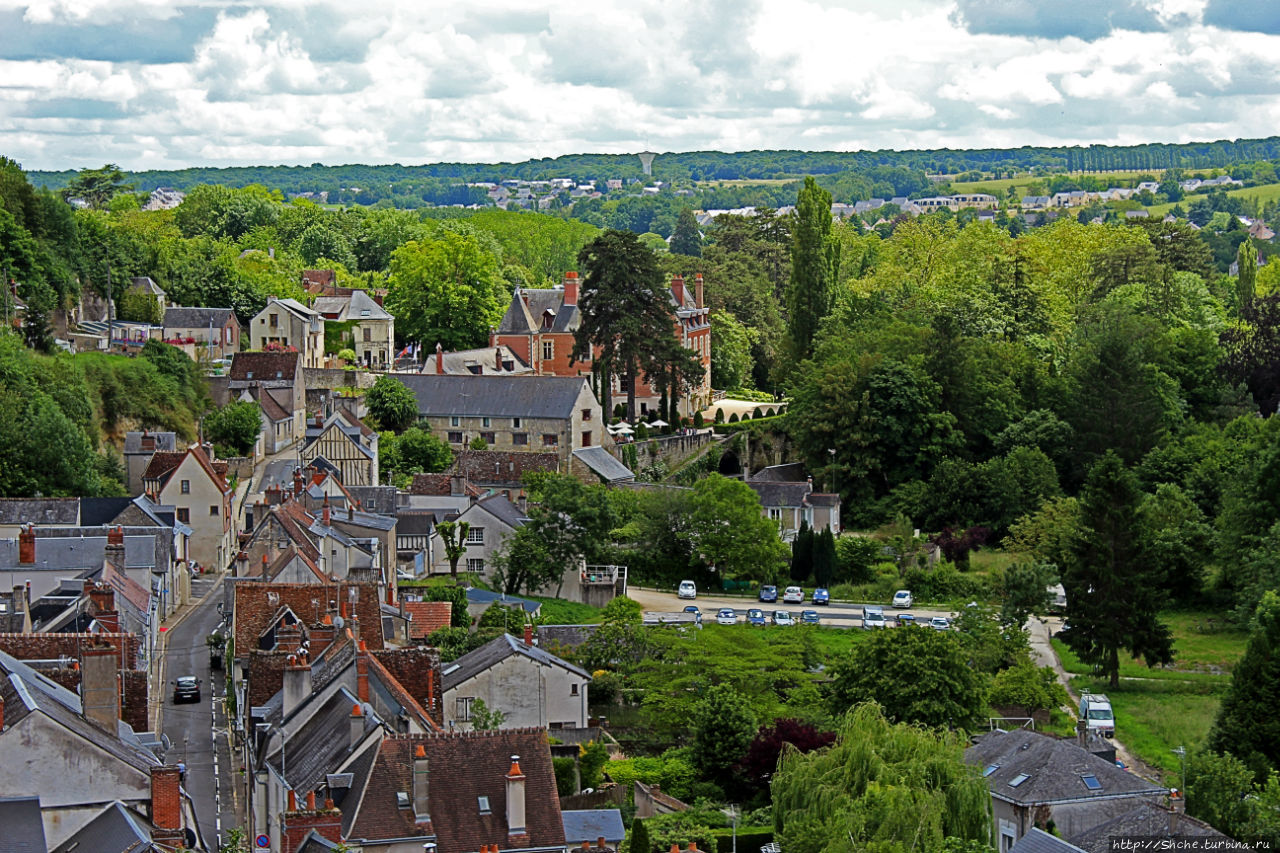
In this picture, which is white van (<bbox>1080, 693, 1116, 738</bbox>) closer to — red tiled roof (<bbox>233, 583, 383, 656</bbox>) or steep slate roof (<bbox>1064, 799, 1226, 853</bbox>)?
steep slate roof (<bbox>1064, 799, 1226, 853</bbox>)

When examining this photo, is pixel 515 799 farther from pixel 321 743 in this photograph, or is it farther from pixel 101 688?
pixel 101 688

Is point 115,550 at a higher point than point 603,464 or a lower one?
higher

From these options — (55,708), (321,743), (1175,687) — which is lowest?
(1175,687)

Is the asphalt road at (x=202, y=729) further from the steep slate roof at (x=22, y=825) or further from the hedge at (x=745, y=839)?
the hedge at (x=745, y=839)

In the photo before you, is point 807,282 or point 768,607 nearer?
point 768,607

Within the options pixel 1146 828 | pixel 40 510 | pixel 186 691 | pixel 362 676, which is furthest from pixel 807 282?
pixel 362 676

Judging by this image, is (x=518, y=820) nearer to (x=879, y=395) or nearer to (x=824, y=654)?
(x=824, y=654)

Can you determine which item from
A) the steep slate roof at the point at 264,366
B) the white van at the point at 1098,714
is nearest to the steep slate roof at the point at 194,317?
the steep slate roof at the point at 264,366
